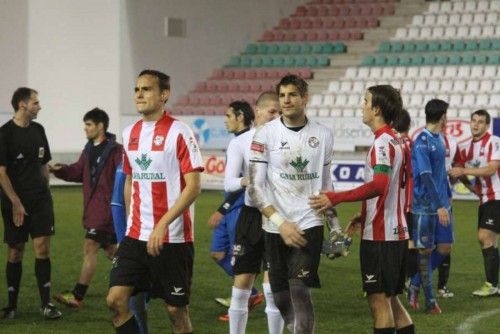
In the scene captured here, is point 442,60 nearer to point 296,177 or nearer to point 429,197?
point 429,197

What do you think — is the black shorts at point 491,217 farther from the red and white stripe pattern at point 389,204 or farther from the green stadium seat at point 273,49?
the green stadium seat at point 273,49

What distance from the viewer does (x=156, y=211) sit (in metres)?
7.19

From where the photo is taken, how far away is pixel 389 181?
7.57 metres

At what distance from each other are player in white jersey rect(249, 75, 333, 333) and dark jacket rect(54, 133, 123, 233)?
138 inches

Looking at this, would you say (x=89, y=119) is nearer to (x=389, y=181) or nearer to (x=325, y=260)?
(x=389, y=181)

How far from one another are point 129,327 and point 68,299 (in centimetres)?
373

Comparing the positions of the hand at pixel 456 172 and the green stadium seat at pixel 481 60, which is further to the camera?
the green stadium seat at pixel 481 60

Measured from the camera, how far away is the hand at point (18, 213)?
986 cm

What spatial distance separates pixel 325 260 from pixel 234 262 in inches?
264

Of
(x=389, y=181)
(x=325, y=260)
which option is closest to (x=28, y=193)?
(x=389, y=181)

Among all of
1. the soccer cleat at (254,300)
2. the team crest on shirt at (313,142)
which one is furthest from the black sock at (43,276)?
the team crest on shirt at (313,142)

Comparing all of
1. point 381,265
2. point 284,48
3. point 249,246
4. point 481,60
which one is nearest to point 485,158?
point 249,246

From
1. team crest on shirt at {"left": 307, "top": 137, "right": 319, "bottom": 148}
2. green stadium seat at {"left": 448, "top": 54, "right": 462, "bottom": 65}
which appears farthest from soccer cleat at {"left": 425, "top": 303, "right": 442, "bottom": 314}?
green stadium seat at {"left": 448, "top": 54, "right": 462, "bottom": 65}

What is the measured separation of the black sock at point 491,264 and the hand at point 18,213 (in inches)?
190
